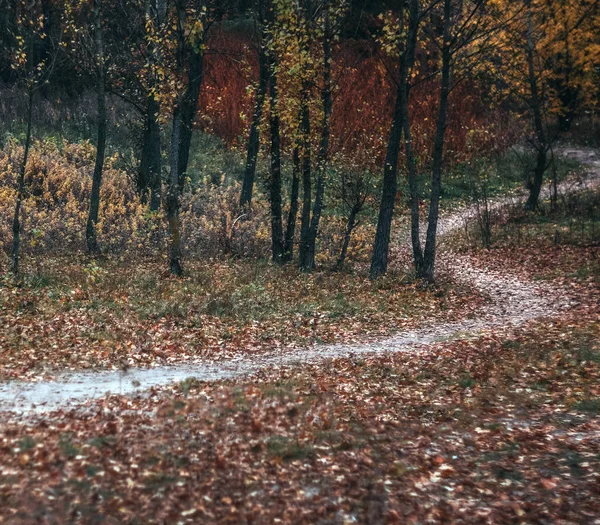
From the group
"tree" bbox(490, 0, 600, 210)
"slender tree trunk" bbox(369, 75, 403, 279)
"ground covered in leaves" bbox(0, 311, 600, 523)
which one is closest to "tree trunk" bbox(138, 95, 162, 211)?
"slender tree trunk" bbox(369, 75, 403, 279)

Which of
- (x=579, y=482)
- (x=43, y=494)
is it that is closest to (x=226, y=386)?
(x=43, y=494)

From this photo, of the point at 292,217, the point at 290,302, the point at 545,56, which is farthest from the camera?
the point at 545,56

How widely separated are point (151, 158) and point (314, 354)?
1479cm

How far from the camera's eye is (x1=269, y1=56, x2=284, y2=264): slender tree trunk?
2200 centimetres

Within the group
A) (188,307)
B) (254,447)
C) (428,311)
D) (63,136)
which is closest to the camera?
(254,447)

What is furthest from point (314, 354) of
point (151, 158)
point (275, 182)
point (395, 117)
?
point (151, 158)

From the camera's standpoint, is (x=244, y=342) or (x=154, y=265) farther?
(x=154, y=265)

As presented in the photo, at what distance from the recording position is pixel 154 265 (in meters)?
21.4

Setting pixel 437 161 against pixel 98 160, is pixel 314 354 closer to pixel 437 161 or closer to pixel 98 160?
pixel 437 161

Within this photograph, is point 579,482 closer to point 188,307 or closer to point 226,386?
point 226,386

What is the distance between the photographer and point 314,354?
13633 millimetres

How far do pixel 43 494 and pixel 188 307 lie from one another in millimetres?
9689

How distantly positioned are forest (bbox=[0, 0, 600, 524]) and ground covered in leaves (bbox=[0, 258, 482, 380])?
9 centimetres

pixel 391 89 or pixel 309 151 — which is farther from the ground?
pixel 391 89
